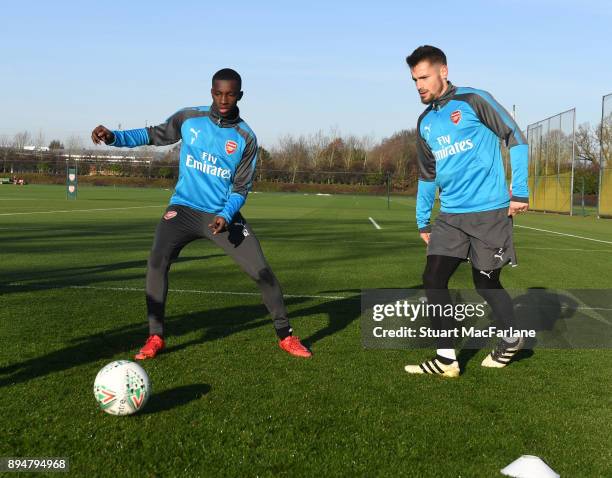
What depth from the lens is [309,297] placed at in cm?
786

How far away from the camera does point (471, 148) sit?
4.46 metres

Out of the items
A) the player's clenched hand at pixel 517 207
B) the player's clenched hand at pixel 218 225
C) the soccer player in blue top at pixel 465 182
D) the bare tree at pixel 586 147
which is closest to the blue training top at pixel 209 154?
the player's clenched hand at pixel 218 225

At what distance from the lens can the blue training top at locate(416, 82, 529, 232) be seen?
4.39 metres

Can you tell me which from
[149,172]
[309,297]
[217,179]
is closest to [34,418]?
[217,179]

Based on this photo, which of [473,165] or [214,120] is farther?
[214,120]

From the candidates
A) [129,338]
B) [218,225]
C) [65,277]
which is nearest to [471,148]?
[218,225]

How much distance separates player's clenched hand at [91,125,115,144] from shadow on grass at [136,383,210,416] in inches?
79.1

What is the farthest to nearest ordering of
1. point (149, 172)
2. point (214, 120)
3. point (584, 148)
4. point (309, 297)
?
point (149, 172), point (584, 148), point (309, 297), point (214, 120)

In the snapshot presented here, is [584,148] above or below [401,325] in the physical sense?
above

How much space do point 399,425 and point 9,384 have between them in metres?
2.42

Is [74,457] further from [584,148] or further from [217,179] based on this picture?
[584,148]

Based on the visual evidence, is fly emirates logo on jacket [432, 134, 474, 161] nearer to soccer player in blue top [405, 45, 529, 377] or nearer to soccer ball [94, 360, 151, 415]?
soccer player in blue top [405, 45, 529, 377]

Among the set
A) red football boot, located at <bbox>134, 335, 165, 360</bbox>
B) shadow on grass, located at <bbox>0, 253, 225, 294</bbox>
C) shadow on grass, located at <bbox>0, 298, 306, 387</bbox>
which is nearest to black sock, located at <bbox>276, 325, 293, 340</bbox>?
shadow on grass, located at <bbox>0, 298, 306, 387</bbox>

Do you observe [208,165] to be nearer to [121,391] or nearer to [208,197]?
[208,197]
